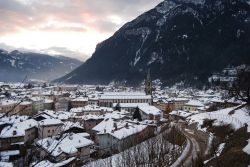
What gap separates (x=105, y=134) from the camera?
5500 centimetres

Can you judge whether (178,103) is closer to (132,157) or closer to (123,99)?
(123,99)

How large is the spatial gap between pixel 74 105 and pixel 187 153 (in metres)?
85.9

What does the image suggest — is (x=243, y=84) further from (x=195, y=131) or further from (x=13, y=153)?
(x=13, y=153)

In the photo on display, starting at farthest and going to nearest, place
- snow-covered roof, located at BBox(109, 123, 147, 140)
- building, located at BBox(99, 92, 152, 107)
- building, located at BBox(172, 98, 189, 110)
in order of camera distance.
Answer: building, located at BBox(99, 92, 152, 107), building, located at BBox(172, 98, 189, 110), snow-covered roof, located at BBox(109, 123, 147, 140)

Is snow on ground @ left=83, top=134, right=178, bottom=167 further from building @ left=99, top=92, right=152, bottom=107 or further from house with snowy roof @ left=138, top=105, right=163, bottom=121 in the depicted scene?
building @ left=99, top=92, right=152, bottom=107

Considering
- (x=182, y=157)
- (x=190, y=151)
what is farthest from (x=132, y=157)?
(x=190, y=151)

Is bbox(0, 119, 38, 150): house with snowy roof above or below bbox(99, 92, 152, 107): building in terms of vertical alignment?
below

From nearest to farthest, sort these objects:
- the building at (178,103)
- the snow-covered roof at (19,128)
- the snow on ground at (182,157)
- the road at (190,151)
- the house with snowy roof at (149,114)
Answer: the road at (190,151) → the snow on ground at (182,157) → the snow-covered roof at (19,128) → the house with snowy roof at (149,114) → the building at (178,103)


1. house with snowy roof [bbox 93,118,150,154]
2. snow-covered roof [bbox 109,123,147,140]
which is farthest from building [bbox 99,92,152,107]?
snow-covered roof [bbox 109,123,147,140]

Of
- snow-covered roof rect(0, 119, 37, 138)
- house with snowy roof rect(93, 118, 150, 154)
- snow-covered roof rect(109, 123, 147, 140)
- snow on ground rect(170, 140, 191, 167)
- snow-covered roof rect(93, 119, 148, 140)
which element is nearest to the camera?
snow on ground rect(170, 140, 191, 167)

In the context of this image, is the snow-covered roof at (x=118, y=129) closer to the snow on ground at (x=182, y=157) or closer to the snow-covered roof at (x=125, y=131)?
the snow-covered roof at (x=125, y=131)

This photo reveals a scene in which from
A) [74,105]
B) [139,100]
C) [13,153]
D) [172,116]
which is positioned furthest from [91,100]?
[13,153]

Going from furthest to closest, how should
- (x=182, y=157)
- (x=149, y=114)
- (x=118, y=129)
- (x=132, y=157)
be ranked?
(x=149, y=114)
(x=118, y=129)
(x=182, y=157)
(x=132, y=157)

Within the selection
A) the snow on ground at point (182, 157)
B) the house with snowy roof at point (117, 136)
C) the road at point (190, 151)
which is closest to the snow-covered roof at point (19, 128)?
the house with snowy roof at point (117, 136)
